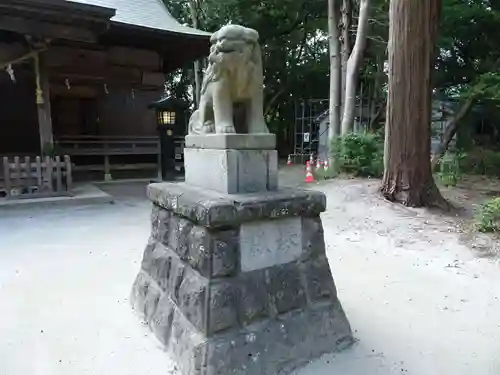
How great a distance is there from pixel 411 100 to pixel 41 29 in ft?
18.9

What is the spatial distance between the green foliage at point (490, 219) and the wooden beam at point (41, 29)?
6.59 metres

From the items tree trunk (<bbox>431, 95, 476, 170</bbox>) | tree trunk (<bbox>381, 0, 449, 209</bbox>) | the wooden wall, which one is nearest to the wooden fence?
the wooden wall

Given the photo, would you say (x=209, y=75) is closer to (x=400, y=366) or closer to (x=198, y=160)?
(x=198, y=160)

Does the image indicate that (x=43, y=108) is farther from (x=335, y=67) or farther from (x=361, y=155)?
(x=335, y=67)

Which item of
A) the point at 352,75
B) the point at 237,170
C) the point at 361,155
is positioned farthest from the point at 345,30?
the point at 237,170

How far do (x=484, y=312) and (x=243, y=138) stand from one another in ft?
6.50

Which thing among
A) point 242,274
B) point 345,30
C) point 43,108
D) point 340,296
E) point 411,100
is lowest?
point 340,296

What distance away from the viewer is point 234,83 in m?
2.09

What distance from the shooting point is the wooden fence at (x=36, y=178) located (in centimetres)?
602

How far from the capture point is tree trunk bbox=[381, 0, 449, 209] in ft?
17.9

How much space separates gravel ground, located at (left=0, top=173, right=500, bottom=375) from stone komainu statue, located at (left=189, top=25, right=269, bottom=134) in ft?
4.17

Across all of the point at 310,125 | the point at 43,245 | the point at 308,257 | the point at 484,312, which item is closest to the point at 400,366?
the point at 308,257

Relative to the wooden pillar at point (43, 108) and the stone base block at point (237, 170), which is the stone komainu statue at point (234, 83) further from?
the wooden pillar at point (43, 108)

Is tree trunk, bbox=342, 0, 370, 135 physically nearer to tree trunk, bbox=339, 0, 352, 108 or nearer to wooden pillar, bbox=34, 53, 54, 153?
tree trunk, bbox=339, 0, 352, 108
